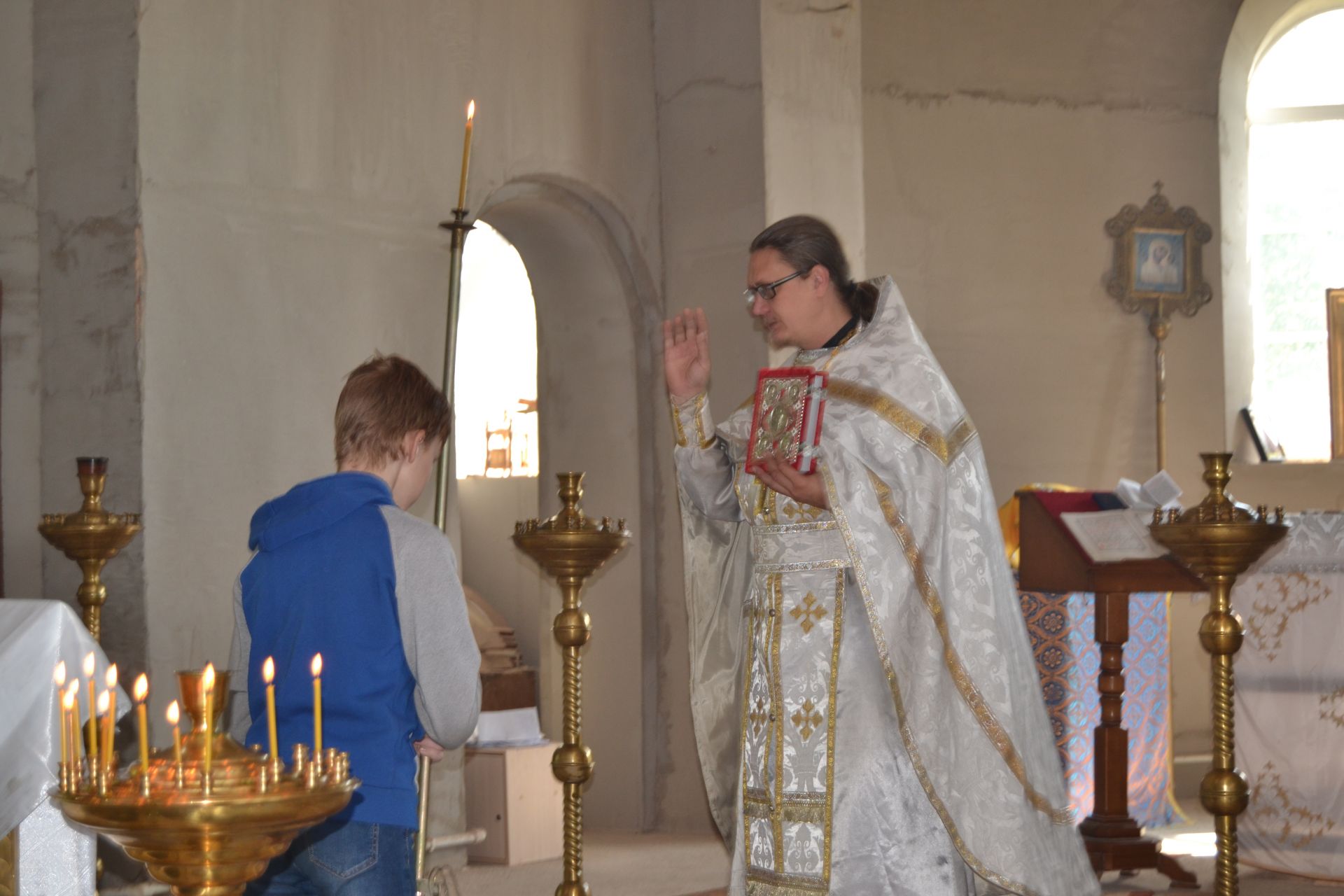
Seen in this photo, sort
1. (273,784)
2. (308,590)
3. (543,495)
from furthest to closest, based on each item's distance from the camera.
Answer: (543,495) < (308,590) < (273,784)

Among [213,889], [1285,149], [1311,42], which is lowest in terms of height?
[213,889]

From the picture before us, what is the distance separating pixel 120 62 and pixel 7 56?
1.70 ft

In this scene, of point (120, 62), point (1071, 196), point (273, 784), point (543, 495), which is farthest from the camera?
point (1071, 196)

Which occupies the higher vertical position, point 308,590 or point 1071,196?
point 1071,196

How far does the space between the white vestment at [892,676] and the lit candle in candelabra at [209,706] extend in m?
1.96

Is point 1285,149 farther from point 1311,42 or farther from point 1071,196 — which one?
point 1071,196

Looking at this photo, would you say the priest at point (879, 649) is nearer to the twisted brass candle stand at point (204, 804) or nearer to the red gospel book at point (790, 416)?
the red gospel book at point (790, 416)

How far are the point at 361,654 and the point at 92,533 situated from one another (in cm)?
215

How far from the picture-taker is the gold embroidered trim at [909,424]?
12.3 feet

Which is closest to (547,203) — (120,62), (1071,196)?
(120,62)

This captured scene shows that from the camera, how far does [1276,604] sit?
5.65 meters

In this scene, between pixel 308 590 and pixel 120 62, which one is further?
pixel 120 62

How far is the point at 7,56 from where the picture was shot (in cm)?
525

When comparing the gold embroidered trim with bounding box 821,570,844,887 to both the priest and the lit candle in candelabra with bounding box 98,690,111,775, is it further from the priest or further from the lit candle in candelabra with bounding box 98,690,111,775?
the lit candle in candelabra with bounding box 98,690,111,775
